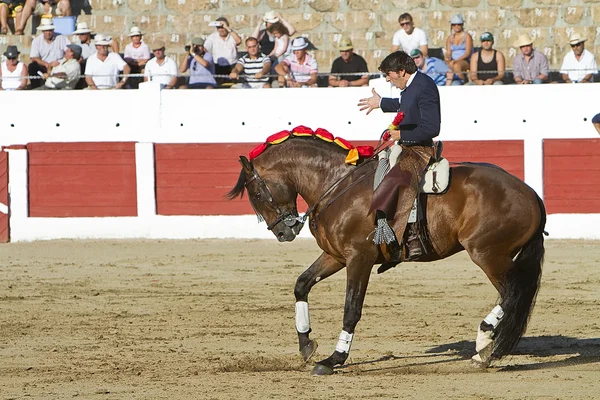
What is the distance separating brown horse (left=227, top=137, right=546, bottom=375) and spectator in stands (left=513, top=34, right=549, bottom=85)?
25.2 ft

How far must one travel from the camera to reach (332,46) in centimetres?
1609

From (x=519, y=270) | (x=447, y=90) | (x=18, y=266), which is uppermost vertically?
(x=447, y=90)

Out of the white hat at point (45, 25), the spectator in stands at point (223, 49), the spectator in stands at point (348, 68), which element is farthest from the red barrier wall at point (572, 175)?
the white hat at point (45, 25)

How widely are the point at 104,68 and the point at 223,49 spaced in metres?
1.63

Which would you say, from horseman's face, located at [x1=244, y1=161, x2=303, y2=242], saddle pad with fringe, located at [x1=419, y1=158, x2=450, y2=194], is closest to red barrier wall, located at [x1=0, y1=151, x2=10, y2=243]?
horseman's face, located at [x1=244, y1=161, x2=303, y2=242]

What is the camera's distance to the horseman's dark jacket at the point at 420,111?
255 inches

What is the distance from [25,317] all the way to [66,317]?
1.04 feet

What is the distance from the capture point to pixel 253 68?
1459cm

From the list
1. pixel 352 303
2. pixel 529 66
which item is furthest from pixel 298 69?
pixel 352 303

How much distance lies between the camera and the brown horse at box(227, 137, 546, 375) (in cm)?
649

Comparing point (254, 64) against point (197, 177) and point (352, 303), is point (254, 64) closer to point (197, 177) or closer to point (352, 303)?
point (197, 177)

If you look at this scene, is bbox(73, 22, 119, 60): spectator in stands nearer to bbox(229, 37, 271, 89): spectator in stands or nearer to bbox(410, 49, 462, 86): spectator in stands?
bbox(229, 37, 271, 89): spectator in stands

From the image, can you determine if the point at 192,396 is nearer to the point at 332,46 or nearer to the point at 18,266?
the point at 18,266

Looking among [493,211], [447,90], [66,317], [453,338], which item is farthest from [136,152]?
[493,211]
